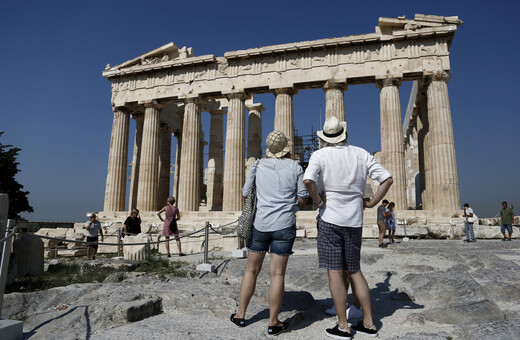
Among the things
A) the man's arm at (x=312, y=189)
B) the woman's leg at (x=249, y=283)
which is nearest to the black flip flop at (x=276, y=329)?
the woman's leg at (x=249, y=283)

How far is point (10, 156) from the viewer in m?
30.6

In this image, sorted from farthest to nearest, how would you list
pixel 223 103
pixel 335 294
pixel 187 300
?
pixel 223 103, pixel 187 300, pixel 335 294

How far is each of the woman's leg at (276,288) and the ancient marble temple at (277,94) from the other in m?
15.8

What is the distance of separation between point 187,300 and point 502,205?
44.2ft

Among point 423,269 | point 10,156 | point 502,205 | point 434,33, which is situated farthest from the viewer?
point 10,156

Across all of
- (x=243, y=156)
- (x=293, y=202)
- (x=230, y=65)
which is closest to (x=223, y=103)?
(x=230, y=65)

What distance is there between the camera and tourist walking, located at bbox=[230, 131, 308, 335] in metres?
3.50

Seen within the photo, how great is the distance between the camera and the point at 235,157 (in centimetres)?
2058

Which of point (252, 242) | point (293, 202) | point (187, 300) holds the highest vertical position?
point (293, 202)

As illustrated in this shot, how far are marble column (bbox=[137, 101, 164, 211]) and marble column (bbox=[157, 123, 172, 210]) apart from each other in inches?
144

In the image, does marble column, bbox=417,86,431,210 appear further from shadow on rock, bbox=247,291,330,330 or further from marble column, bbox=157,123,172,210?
marble column, bbox=157,123,172,210

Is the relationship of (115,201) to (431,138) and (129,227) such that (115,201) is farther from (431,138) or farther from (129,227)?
(431,138)

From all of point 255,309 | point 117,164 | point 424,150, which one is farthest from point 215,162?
point 255,309

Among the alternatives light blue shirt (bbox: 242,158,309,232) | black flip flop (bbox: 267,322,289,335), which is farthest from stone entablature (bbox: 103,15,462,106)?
black flip flop (bbox: 267,322,289,335)
